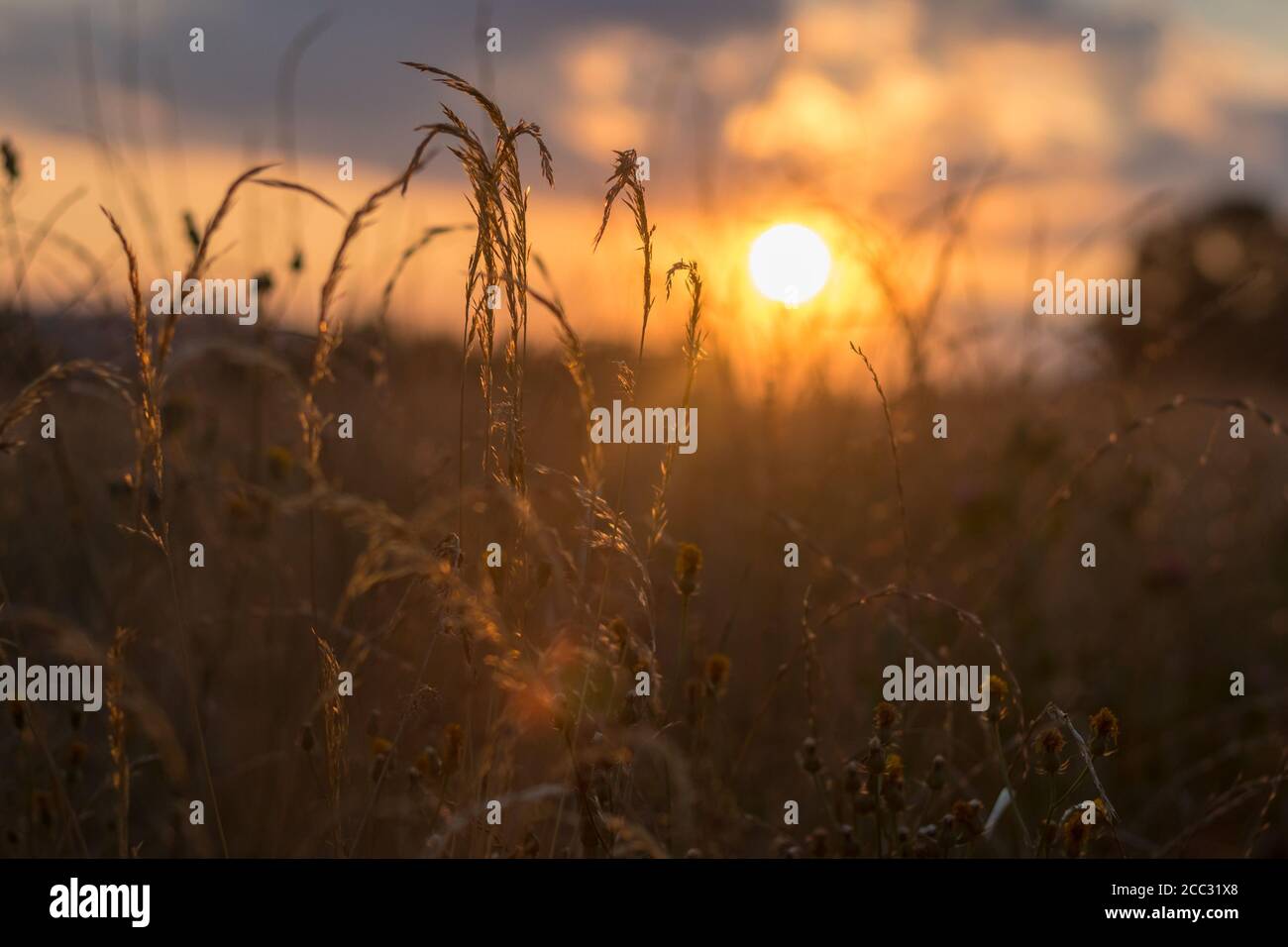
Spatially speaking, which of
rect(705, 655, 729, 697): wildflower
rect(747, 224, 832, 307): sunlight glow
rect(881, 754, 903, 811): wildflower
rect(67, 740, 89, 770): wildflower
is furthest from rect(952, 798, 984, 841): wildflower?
rect(747, 224, 832, 307): sunlight glow

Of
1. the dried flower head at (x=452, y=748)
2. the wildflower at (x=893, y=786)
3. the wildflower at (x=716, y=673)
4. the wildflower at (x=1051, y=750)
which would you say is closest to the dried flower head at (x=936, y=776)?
the wildflower at (x=893, y=786)

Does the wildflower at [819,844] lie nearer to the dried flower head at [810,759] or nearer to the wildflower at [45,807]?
the dried flower head at [810,759]

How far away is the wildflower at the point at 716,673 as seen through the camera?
4.99 feet

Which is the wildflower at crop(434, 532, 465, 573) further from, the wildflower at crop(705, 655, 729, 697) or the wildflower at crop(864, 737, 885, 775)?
the wildflower at crop(864, 737, 885, 775)

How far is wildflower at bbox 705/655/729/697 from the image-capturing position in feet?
4.99

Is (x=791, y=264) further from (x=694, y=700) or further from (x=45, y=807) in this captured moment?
(x=45, y=807)

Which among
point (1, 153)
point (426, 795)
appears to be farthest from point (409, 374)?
point (426, 795)

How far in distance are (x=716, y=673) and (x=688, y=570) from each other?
0.18m

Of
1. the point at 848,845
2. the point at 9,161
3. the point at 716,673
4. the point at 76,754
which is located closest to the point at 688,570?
the point at 716,673

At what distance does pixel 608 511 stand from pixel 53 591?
7.16ft

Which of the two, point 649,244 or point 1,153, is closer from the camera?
point 649,244

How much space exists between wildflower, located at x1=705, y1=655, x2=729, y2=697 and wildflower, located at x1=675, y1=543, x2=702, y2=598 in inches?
4.9

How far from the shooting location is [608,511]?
118cm
